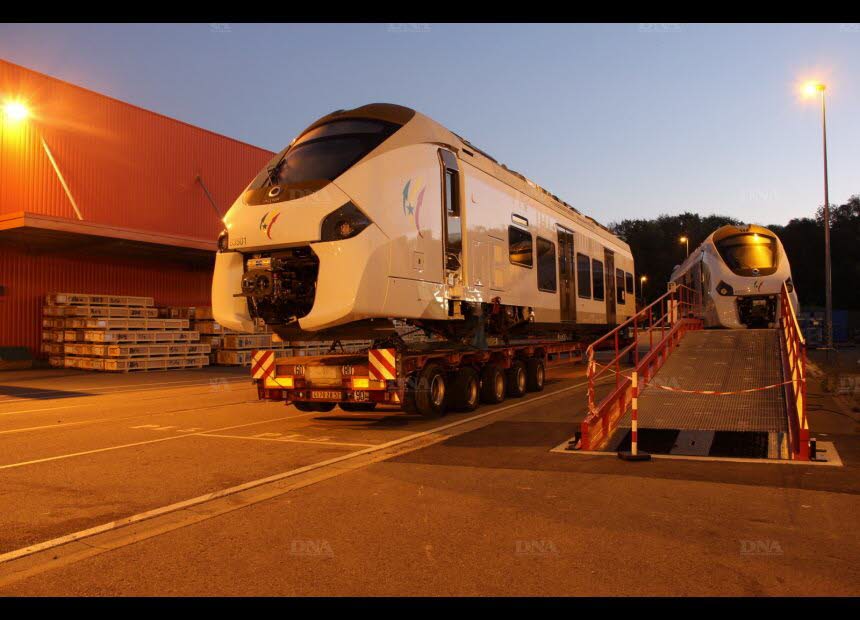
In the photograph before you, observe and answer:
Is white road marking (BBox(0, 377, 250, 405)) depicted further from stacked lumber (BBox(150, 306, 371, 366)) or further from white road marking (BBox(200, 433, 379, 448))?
white road marking (BBox(200, 433, 379, 448))

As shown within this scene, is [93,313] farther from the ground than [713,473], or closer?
farther from the ground

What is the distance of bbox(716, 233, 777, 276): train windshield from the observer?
17734 mm

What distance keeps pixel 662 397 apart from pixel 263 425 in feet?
20.3

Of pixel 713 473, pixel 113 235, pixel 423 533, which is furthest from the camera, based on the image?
pixel 113 235

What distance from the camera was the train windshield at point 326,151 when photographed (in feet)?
30.5

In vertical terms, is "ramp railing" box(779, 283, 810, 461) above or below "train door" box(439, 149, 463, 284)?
below

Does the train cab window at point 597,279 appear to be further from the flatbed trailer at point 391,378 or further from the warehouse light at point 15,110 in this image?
the warehouse light at point 15,110

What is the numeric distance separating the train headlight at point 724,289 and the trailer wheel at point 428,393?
401 inches

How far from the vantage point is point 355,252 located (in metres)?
8.72

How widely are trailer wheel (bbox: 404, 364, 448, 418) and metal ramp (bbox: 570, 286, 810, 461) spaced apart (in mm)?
2594


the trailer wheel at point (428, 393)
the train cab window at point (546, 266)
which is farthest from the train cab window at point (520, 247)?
the trailer wheel at point (428, 393)

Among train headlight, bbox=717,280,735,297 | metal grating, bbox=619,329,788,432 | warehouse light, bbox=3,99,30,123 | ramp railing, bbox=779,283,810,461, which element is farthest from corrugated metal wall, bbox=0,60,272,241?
ramp railing, bbox=779,283,810,461

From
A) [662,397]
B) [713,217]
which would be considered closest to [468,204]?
[662,397]

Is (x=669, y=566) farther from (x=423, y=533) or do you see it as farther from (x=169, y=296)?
(x=169, y=296)
